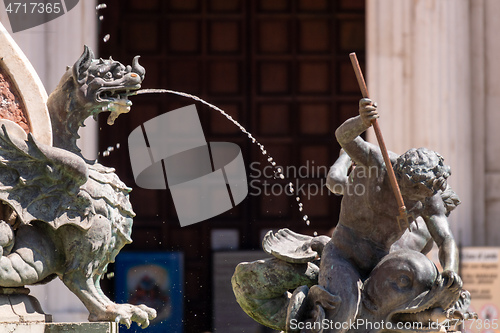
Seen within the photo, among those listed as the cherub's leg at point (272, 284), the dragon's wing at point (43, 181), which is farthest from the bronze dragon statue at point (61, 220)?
the cherub's leg at point (272, 284)

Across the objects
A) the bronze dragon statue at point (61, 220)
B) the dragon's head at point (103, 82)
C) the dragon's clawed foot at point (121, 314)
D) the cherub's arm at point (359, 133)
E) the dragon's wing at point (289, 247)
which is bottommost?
the dragon's clawed foot at point (121, 314)

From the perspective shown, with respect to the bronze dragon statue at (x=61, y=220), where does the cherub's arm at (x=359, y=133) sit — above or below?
above

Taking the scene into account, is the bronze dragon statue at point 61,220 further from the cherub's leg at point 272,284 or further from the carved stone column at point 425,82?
the carved stone column at point 425,82

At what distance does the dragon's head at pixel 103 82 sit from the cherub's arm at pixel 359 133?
119cm

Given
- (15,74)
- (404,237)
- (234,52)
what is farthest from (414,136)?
(15,74)

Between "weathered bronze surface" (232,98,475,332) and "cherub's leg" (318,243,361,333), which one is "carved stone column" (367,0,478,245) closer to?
"weathered bronze surface" (232,98,475,332)

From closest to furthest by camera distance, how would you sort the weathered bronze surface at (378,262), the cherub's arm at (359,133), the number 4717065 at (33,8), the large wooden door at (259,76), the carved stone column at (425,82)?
the cherub's arm at (359,133) < the weathered bronze surface at (378,262) < the number 4717065 at (33,8) < the carved stone column at (425,82) < the large wooden door at (259,76)

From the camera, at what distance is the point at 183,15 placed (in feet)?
41.5

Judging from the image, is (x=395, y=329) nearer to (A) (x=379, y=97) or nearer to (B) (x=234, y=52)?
(A) (x=379, y=97)

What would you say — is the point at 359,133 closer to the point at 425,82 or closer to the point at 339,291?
the point at 339,291

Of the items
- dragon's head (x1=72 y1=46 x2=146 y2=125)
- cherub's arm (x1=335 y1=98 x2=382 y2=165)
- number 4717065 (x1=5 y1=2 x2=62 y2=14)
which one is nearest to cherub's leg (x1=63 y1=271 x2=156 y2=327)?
dragon's head (x1=72 y1=46 x2=146 y2=125)

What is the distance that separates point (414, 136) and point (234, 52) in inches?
101

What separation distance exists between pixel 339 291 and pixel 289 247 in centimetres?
66

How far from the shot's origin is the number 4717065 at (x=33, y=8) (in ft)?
35.9
